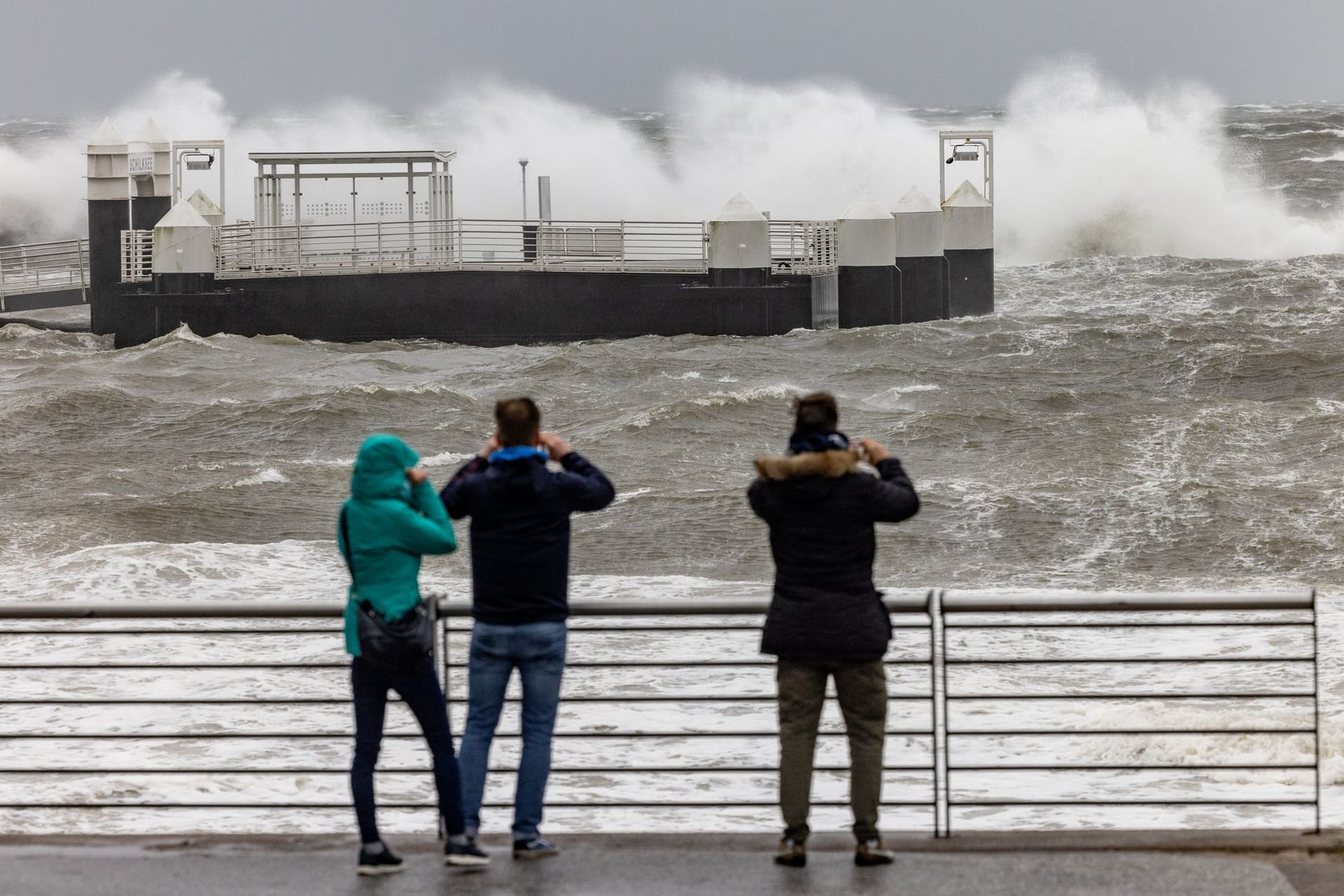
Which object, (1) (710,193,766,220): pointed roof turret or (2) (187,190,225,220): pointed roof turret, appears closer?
(1) (710,193,766,220): pointed roof turret

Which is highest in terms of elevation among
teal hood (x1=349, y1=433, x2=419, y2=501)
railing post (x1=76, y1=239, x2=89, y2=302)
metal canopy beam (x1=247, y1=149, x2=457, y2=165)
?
metal canopy beam (x1=247, y1=149, x2=457, y2=165)

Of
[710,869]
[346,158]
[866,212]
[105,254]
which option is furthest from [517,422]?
[105,254]

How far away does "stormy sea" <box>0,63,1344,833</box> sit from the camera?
31.4ft

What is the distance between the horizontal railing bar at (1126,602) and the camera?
200 inches

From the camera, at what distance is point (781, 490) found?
4.94 meters

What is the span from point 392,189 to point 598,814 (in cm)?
2778

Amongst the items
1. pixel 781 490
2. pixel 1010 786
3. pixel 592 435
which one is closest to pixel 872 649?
pixel 781 490

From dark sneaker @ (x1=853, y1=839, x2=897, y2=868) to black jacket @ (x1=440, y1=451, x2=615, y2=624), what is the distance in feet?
3.50

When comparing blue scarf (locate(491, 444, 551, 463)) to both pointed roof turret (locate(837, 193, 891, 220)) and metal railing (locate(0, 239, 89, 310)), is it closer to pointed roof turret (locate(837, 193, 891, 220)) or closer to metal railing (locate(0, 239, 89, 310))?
pointed roof turret (locate(837, 193, 891, 220))

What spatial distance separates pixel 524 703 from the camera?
208 inches

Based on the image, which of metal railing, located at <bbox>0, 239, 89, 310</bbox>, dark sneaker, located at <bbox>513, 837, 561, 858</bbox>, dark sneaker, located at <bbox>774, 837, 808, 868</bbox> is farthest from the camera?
metal railing, located at <bbox>0, 239, 89, 310</bbox>

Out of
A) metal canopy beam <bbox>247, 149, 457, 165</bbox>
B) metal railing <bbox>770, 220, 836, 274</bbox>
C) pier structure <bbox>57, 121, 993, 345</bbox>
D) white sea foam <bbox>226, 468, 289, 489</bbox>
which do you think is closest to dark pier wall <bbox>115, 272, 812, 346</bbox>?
pier structure <bbox>57, 121, 993, 345</bbox>

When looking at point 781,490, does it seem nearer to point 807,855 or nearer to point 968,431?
point 807,855

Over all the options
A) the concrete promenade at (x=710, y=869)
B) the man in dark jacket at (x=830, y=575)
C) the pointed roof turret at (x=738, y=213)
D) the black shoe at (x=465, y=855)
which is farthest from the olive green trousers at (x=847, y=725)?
the pointed roof turret at (x=738, y=213)
